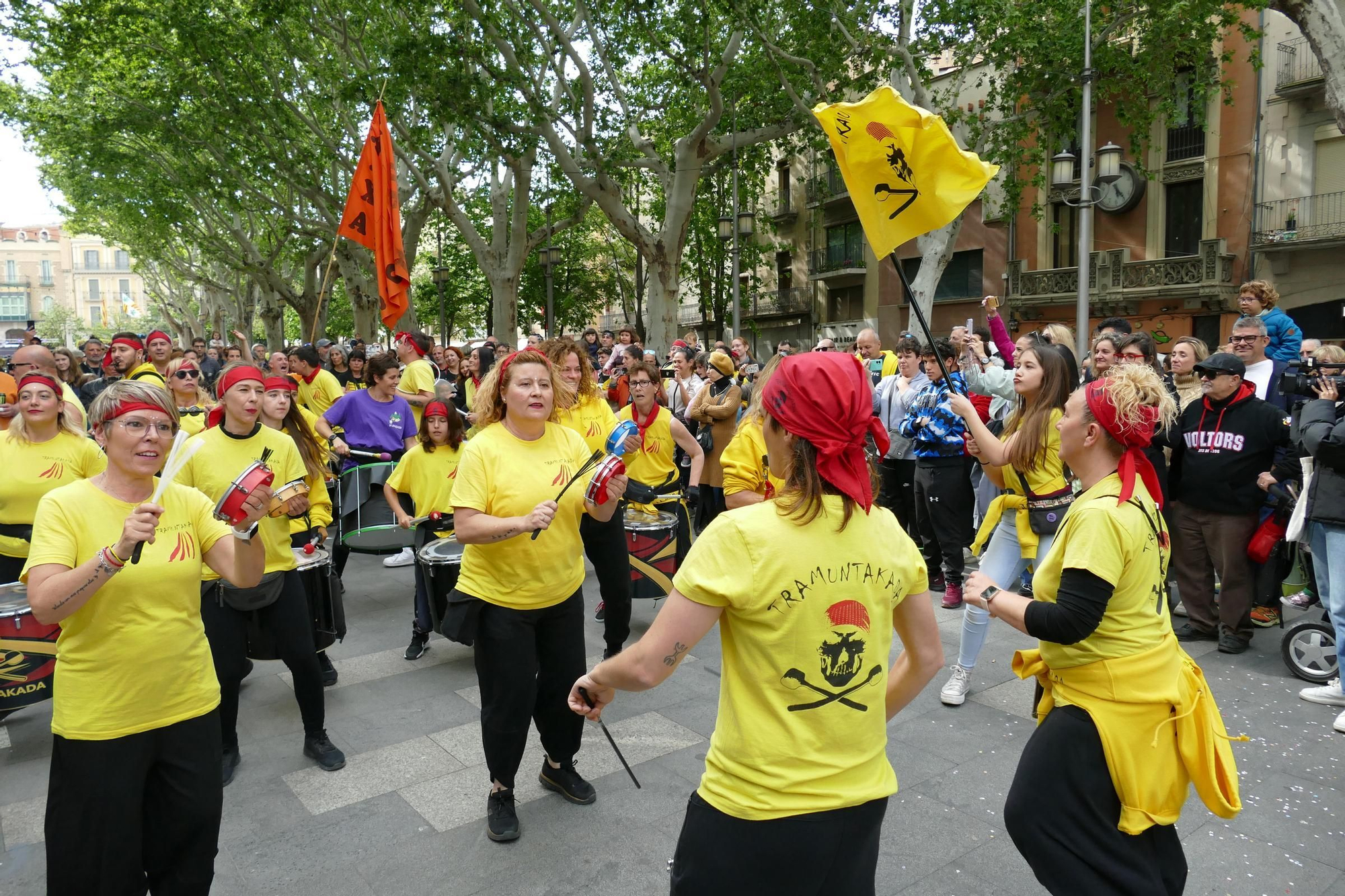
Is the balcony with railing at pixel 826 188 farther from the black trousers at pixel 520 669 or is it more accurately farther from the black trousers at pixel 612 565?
the black trousers at pixel 520 669

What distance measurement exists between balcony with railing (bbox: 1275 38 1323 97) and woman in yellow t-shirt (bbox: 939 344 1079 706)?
2329cm

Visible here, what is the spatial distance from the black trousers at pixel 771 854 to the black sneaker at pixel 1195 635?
17.5 feet

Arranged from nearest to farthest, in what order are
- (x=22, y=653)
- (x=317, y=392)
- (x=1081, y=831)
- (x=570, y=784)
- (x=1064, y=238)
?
A: (x=1081, y=831), (x=570, y=784), (x=22, y=653), (x=317, y=392), (x=1064, y=238)

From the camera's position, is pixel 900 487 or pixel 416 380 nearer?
pixel 900 487

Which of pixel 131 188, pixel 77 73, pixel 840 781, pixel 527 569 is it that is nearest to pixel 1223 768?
pixel 840 781

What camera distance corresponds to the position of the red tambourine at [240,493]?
279 cm

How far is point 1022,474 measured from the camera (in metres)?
4.87

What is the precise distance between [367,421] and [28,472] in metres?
2.74

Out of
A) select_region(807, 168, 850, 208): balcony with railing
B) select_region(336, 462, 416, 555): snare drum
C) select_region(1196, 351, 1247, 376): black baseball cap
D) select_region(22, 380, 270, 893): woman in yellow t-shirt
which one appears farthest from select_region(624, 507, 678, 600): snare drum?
select_region(807, 168, 850, 208): balcony with railing

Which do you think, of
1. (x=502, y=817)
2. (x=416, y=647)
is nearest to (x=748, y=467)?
(x=502, y=817)

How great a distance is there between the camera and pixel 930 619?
2424 mm

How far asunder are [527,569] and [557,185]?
23998 mm

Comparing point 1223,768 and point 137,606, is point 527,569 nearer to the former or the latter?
point 137,606

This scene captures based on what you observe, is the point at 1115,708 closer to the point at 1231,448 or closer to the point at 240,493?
the point at 240,493
